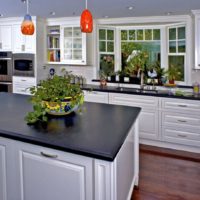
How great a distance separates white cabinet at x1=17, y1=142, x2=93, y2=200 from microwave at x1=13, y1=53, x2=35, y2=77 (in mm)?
3299

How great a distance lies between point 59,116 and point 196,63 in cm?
266

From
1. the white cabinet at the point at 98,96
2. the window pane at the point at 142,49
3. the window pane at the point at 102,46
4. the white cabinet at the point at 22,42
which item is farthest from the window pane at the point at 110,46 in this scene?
the white cabinet at the point at 22,42

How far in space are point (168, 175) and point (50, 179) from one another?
5.92ft

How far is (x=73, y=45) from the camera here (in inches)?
191

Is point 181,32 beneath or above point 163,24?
beneath

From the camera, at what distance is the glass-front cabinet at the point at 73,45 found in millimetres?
4777

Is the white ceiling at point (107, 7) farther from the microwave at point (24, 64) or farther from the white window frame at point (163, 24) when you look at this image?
the microwave at point (24, 64)

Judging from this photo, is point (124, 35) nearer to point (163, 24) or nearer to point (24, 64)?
point (163, 24)

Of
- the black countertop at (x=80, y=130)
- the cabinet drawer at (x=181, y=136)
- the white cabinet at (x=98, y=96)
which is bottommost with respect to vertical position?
the cabinet drawer at (x=181, y=136)

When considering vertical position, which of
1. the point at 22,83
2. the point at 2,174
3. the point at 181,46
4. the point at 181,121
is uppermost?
the point at 181,46

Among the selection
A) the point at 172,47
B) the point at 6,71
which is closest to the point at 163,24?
the point at 172,47

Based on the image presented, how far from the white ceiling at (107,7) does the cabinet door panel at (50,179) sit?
2408mm

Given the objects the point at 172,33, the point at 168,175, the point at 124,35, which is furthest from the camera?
the point at 124,35

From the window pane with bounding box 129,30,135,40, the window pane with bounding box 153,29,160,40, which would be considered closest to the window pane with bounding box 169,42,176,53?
the window pane with bounding box 153,29,160,40
